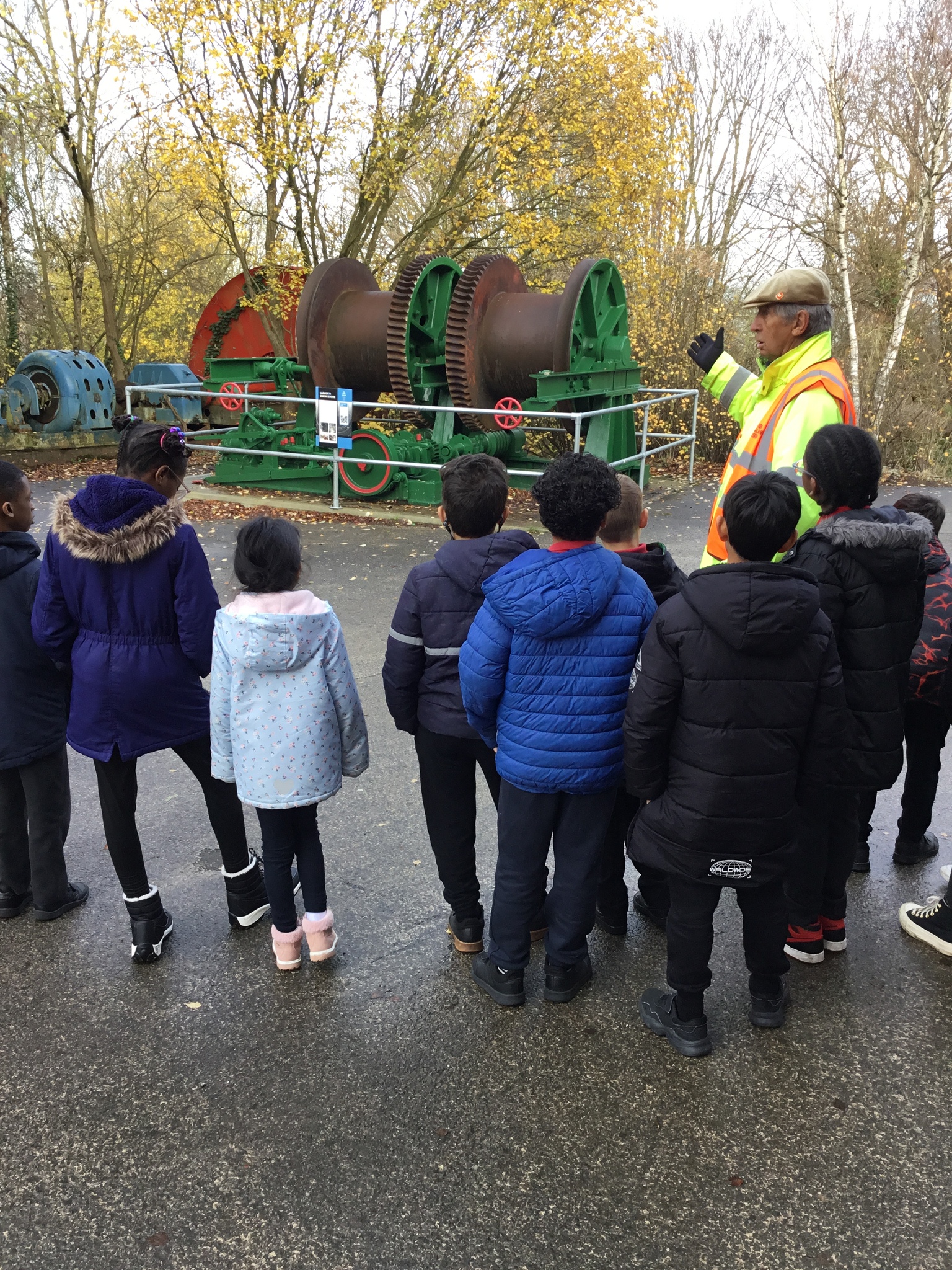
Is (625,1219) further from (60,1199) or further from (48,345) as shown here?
(48,345)

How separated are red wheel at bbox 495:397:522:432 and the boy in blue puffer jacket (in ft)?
28.6

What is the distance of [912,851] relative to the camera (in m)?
3.81

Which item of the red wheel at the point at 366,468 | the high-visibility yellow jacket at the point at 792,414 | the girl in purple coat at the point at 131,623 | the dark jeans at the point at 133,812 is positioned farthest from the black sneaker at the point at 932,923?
the red wheel at the point at 366,468

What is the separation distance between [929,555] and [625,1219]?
88.1 inches

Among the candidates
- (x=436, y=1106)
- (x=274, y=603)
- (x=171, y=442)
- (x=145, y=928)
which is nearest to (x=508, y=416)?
(x=171, y=442)

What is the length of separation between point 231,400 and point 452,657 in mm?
15065

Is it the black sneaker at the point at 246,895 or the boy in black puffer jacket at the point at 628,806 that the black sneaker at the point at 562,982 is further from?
the black sneaker at the point at 246,895

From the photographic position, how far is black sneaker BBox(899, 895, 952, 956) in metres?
3.23

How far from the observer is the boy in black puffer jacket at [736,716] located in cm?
237

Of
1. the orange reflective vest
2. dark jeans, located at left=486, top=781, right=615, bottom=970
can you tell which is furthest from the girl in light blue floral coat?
the orange reflective vest

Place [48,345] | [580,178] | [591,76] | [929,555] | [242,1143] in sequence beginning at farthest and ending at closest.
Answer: [48,345] < [580,178] < [591,76] < [929,555] < [242,1143]

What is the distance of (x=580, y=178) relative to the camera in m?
15.8

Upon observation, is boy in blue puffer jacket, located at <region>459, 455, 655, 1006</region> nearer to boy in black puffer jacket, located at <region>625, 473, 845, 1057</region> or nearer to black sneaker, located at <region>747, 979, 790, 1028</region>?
→ boy in black puffer jacket, located at <region>625, 473, 845, 1057</region>

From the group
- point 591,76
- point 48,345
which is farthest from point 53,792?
point 48,345
